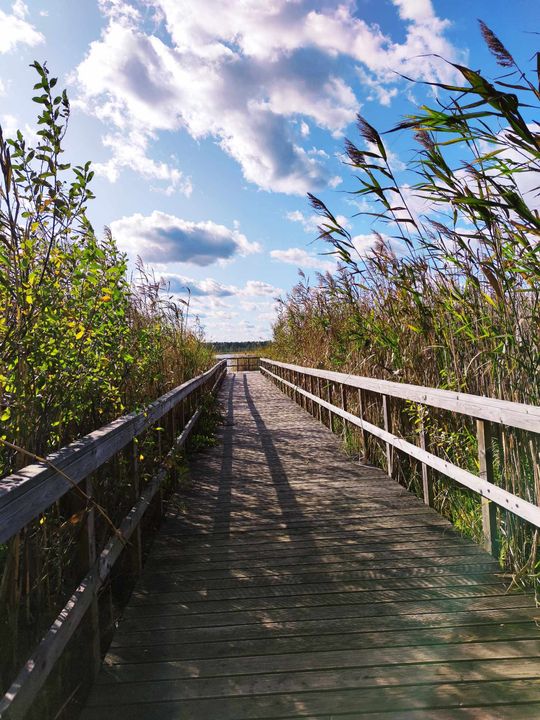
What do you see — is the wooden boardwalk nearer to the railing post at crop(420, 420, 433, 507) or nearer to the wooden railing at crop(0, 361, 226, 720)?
the railing post at crop(420, 420, 433, 507)

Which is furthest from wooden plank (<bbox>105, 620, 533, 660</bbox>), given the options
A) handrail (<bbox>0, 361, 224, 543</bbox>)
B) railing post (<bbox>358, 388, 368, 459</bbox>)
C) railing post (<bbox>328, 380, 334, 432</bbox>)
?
railing post (<bbox>328, 380, 334, 432</bbox>)

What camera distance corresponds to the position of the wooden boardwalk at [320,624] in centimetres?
180

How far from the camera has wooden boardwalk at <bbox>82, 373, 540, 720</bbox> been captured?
70.8 inches

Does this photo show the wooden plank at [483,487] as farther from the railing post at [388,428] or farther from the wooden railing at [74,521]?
the wooden railing at [74,521]

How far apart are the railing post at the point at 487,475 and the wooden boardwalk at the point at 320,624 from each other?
0.10 meters

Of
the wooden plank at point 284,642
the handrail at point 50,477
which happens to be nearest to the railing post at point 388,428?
the wooden plank at point 284,642

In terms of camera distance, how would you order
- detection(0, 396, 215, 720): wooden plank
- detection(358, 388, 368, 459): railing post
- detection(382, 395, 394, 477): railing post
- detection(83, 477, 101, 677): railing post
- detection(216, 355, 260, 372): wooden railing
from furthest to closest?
detection(216, 355, 260, 372): wooden railing → detection(358, 388, 368, 459): railing post → detection(382, 395, 394, 477): railing post → detection(83, 477, 101, 677): railing post → detection(0, 396, 215, 720): wooden plank

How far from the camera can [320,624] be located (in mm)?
2307

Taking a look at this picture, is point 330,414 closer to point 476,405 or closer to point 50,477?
point 476,405

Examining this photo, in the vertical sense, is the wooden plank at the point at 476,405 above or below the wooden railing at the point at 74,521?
above

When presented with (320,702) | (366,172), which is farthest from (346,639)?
(366,172)

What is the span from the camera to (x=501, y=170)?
7.23 ft

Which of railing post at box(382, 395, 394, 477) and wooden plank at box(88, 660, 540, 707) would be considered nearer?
wooden plank at box(88, 660, 540, 707)

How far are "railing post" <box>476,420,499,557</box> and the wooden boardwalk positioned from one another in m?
0.10
